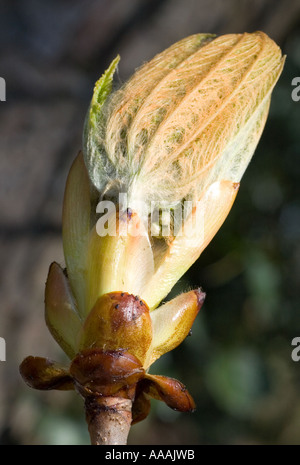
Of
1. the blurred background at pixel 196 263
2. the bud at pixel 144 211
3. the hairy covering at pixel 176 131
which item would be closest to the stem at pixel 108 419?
the bud at pixel 144 211

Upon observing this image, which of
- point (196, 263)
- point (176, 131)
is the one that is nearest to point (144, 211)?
point (176, 131)

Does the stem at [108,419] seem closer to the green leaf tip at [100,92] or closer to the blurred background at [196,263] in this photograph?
the green leaf tip at [100,92]

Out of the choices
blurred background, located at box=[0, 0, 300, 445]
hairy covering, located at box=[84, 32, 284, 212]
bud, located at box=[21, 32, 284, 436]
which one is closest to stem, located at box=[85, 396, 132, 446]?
bud, located at box=[21, 32, 284, 436]

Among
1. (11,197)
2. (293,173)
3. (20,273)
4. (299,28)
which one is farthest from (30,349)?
(299,28)

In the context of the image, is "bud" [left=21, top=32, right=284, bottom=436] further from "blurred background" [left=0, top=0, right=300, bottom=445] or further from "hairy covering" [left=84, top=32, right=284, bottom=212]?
"blurred background" [left=0, top=0, right=300, bottom=445]

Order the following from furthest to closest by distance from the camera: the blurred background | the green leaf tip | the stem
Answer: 1. the blurred background
2. the green leaf tip
3. the stem

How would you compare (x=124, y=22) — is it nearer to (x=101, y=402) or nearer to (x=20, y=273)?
(x=20, y=273)
